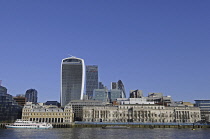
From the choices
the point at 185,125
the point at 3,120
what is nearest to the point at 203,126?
the point at 185,125

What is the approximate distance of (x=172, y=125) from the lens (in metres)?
178

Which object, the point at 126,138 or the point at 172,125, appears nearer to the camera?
the point at 126,138

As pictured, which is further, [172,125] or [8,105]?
[8,105]

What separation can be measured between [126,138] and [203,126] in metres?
110

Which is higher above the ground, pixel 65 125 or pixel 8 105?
pixel 8 105

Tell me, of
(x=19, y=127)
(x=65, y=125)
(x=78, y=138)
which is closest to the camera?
(x=78, y=138)

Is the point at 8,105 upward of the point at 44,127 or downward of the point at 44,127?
upward

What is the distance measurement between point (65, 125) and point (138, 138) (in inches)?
3857

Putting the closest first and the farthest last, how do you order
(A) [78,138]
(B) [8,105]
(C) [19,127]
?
(A) [78,138] < (C) [19,127] < (B) [8,105]

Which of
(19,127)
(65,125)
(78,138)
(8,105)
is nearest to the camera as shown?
(78,138)

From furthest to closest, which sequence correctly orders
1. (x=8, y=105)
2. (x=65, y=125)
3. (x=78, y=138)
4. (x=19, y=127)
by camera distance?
1. (x=8, y=105)
2. (x=65, y=125)
3. (x=19, y=127)
4. (x=78, y=138)

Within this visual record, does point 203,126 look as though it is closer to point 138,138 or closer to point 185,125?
point 185,125

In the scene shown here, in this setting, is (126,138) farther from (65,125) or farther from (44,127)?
(65,125)

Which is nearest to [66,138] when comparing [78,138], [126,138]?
[78,138]
